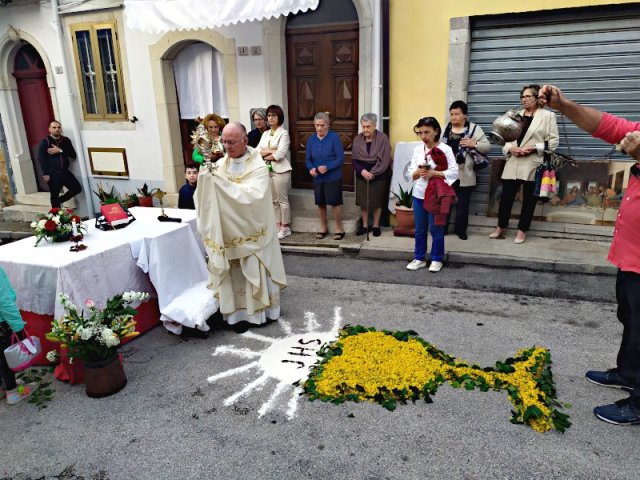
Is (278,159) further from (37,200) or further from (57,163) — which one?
(37,200)

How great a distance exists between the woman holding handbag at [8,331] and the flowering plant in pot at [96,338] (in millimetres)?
263

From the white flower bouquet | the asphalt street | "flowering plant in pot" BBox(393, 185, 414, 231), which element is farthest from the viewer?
"flowering plant in pot" BBox(393, 185, 414, 231)

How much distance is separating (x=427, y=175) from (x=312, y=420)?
11.6 feet

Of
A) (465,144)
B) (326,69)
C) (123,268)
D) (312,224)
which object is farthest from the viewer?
(326,69)

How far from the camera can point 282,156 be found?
786 cm

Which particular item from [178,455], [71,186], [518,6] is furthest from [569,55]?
[71,186]

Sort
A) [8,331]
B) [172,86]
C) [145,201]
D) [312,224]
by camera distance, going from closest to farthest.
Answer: [8,331], [312,224], [172,86], [145,201]

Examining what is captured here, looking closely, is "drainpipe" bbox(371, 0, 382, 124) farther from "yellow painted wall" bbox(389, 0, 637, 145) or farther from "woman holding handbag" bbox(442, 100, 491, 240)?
"woman holding handbag" bbox(442, 100, 491, 240)

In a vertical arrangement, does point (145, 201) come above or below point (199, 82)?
below

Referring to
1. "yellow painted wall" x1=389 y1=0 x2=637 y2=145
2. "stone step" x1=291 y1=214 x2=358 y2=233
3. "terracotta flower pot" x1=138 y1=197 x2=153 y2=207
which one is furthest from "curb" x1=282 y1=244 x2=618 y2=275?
"terracotta flower pot" x1=138 y1=197 x2=153 y2=207

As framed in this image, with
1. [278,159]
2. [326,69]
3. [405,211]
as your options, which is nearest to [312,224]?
[278,159]

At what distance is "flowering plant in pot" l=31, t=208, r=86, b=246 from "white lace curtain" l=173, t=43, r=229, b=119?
519 centimetres

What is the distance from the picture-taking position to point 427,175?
6.10 metres

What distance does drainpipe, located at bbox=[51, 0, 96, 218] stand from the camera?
979cm
